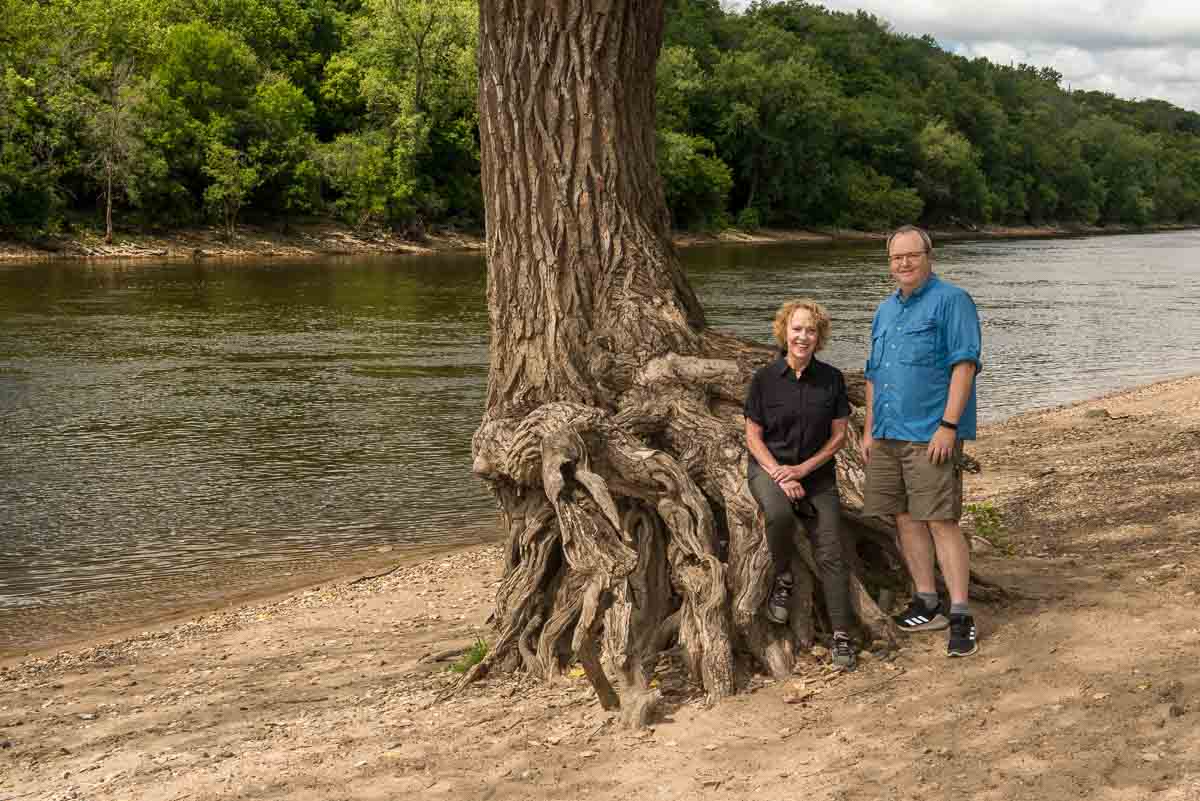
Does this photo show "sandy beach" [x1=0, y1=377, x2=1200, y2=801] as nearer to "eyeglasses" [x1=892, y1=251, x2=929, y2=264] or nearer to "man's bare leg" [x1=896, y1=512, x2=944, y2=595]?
"man's bare leg" [x1=896, y1=512, x2=944, y2=595]

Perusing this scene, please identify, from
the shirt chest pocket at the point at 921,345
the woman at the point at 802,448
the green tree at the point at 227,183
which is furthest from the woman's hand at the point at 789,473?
the green tree at the point at 227,183

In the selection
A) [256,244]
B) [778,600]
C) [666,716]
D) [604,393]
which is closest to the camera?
[666,716]

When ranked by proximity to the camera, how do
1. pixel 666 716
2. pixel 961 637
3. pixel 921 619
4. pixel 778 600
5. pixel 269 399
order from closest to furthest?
pixel 666 716 < pixel 961 637 < pixel 778 600 < pixel 921 619 < pixel 269 399

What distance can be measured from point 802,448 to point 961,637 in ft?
3.53

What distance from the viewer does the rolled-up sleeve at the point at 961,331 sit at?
548 cm

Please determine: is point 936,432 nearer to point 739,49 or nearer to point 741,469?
point 741,469

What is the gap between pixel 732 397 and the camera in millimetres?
6461

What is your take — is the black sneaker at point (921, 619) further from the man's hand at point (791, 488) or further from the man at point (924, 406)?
the man's hand at point (791, 488)

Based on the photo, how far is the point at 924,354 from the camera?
18.3 ft

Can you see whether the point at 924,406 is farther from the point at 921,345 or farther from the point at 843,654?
the point at 843,654

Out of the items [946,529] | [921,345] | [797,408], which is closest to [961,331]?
[921,345]

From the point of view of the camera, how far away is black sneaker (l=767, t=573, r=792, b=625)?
583 centimetres

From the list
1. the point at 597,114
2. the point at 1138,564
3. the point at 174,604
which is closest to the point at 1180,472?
the point at 1138,564

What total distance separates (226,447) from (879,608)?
11.1 metres
